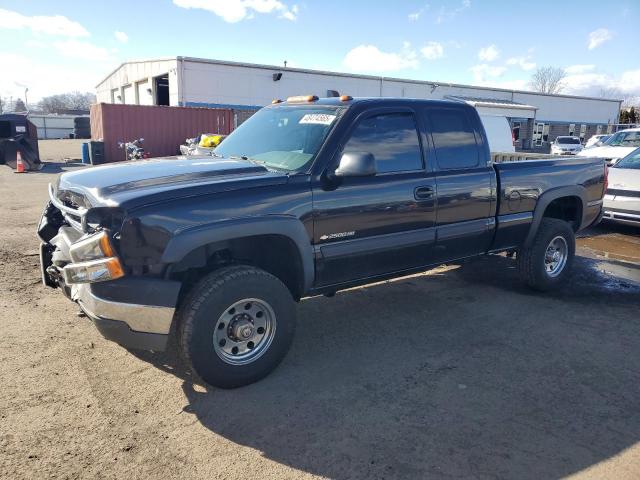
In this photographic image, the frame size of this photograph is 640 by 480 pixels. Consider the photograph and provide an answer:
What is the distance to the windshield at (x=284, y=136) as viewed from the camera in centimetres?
384

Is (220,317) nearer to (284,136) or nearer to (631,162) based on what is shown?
(284,136)

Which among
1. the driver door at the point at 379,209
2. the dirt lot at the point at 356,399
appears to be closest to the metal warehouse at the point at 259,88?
the dirt lot at the point at 356,399

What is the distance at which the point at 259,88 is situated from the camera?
29000 mm

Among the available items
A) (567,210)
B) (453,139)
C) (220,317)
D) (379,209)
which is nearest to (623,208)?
(567,210)

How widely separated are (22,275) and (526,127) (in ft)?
142

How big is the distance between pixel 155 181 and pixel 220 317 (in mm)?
996

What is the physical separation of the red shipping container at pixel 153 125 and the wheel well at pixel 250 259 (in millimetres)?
19003

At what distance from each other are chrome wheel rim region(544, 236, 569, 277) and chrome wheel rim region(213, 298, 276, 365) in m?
3.55

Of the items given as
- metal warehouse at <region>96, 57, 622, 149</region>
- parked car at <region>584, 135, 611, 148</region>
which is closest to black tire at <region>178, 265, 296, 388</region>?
parked car at <region>584, 135, 611, 148</region>

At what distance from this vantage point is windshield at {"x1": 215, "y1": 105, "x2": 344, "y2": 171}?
384 centimetres

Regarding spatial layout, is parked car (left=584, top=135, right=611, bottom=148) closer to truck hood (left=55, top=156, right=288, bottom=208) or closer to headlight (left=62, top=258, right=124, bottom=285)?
truck hood (left=55, top=156, right=288, bottom=208)

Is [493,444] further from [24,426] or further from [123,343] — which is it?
[24,426]

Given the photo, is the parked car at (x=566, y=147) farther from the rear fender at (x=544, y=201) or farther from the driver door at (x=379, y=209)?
the driver door at (x=379, y=209)

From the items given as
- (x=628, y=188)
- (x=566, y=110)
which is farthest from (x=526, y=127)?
(x=628, y=188)
